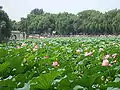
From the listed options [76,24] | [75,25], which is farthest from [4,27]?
[75,25]

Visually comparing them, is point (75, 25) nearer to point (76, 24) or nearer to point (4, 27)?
point (76, 24)

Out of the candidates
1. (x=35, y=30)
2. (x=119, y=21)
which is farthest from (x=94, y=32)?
(x=35, y=30)

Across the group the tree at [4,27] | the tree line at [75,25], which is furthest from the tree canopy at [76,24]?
the tree at [4,27]

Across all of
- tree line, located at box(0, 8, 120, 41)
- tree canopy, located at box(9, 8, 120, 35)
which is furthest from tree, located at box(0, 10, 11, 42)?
tree canopy, located at box(9, 8, 120, 35)

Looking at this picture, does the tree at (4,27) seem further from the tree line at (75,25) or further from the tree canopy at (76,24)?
the tree canopy at (76,24)

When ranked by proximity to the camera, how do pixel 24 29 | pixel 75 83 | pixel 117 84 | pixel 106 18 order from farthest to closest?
pixel 24 29 < pixel 106 18 < pixel 75 83 < pixel 117 84

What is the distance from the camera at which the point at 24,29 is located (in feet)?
336

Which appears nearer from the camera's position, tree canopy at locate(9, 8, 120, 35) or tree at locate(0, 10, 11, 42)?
tree at locate(0, 10, 11, 42)

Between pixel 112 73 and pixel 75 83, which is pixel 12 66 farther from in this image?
pixel 75 83

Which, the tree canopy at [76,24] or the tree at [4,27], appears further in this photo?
the tree canopy at [76,24]

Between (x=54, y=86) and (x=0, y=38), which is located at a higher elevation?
(x=54, y=86)

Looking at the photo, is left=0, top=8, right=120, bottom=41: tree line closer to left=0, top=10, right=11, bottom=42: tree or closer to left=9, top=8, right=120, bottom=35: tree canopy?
left=9, top=8, right=120, bottom=35: tree canopy

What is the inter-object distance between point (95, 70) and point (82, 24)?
299 ft

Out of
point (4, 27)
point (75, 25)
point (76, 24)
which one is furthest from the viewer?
point (75, 25)
